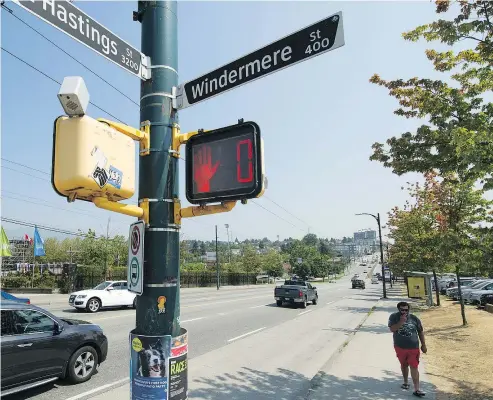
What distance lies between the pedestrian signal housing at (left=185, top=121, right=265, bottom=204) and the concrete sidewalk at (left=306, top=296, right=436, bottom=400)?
18.2 ft

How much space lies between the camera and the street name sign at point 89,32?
236cm

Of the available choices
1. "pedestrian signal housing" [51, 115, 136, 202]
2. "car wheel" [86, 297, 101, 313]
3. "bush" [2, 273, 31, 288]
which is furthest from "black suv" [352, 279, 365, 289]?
"pedestrian signal housing" [51, 115, 136, 202]

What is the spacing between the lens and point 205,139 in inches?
111

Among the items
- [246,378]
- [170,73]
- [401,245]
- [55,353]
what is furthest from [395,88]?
[401,245]

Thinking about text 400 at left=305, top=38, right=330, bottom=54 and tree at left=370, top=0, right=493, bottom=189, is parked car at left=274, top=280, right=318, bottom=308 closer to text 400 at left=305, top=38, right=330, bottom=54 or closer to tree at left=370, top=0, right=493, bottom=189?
tree at left=370, top=0, right=493, bottom=189

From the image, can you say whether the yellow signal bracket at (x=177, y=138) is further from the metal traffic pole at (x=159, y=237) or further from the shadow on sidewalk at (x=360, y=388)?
the shadow on sidewalk at (x=360, y=388)

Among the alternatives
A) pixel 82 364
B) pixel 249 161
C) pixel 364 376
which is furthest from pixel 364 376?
pixel 249 161

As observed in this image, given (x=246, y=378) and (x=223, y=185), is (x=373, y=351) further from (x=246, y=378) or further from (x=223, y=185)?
(x=223, y=185)

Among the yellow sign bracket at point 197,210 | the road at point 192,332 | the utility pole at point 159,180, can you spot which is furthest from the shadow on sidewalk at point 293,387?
the yellow sign bracket at point 197,210

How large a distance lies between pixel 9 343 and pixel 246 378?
447cm

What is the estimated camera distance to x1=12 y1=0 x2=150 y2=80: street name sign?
2355 millimetres

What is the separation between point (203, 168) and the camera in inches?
111

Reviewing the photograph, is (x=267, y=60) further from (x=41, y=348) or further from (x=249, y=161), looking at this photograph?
(x=41, y=348)

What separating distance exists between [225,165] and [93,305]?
59.1 ft
